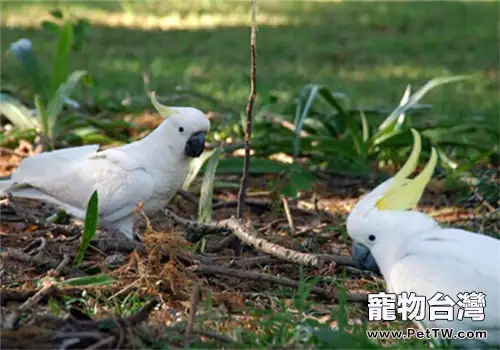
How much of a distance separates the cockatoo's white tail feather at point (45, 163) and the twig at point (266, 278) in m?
0.81

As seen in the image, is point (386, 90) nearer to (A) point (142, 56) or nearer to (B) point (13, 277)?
A: (A) point (142, 56)

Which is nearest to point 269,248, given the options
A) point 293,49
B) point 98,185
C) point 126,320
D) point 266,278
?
point 266,278

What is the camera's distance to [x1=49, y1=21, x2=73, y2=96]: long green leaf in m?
4.48

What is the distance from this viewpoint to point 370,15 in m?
8.27

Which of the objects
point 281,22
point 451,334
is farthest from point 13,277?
point 281,22

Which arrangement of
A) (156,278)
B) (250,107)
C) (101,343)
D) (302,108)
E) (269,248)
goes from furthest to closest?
(302,108) → (250,107) → (269,248) → (156,278) → (101,343)

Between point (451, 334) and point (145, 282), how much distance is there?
33.3 inches

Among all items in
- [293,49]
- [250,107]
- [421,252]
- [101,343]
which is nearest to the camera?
[101,343]

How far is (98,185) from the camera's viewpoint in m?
3.31

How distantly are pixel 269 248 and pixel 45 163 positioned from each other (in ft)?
3.00

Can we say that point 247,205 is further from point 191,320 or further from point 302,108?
point 191,320

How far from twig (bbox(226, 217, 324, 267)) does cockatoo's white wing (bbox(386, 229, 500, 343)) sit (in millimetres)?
→ 514

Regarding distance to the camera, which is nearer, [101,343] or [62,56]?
[101,343]

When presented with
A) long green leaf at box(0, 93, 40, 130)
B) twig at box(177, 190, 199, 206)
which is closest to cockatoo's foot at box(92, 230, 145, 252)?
twig at box(177, 190, 199, 206)
